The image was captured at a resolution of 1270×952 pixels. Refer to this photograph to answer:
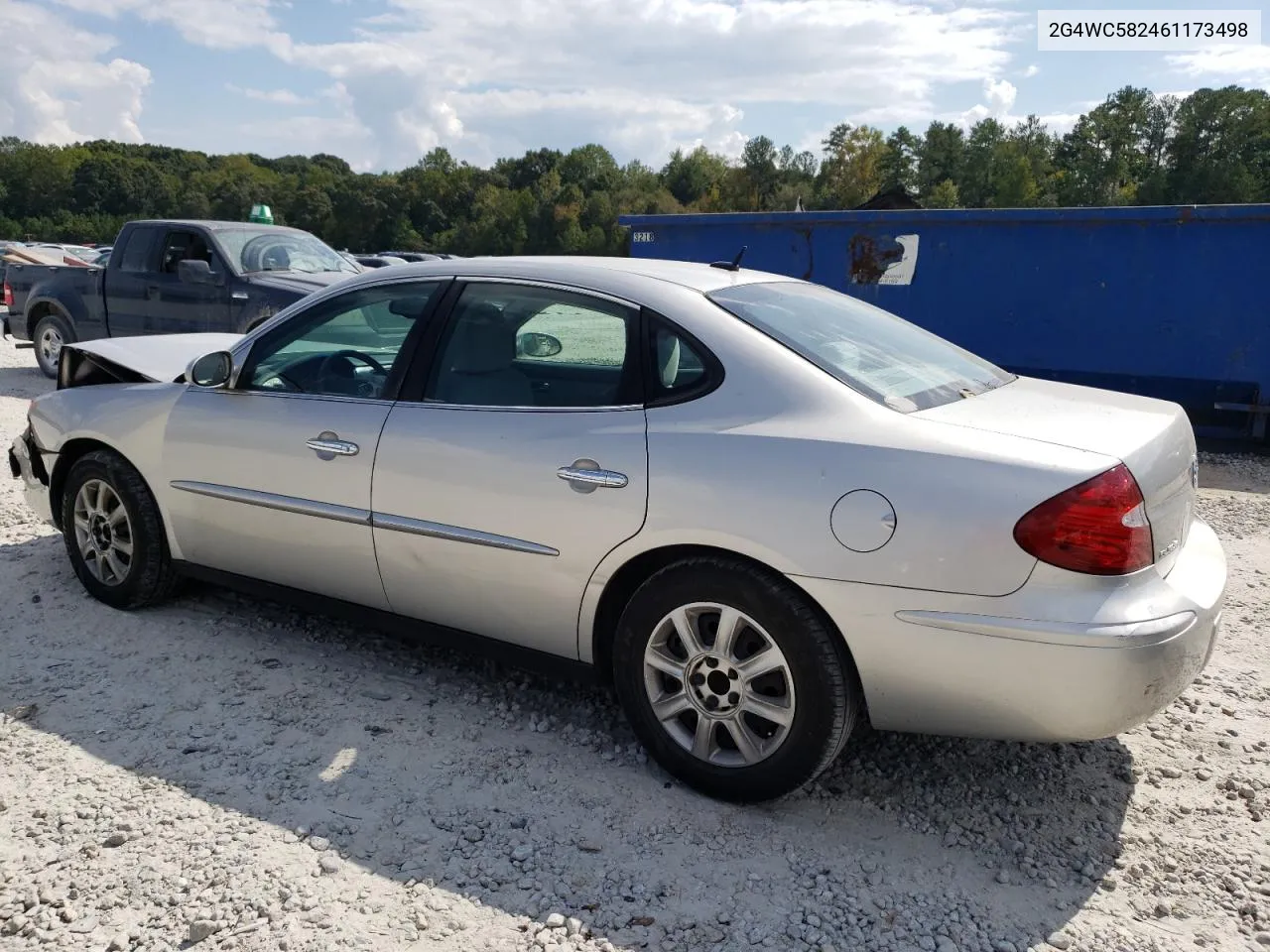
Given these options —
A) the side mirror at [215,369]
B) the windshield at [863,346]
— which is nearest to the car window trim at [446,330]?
the windshield at [863,346]

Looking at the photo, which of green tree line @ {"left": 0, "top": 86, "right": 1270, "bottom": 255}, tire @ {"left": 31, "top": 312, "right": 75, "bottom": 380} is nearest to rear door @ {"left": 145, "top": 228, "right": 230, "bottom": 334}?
tire @ {"left": 31, "top": 312, "right": 75, "bottom": 380}

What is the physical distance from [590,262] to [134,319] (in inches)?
329

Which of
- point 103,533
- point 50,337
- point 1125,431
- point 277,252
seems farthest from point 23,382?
point 1125,431

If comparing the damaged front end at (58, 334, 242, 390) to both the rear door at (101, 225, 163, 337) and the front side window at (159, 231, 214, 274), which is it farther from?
the rear door at (101, 225, 163, 337)

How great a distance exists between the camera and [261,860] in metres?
2.68

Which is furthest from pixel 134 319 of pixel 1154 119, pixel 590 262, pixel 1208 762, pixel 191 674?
pixel 1154 119

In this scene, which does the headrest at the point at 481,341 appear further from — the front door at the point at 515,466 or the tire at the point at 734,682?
the tire at the point at 734,682

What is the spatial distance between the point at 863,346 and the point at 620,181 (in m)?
100

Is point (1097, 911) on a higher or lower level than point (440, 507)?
lower

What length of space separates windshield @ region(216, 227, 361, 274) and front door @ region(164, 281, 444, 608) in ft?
19.9

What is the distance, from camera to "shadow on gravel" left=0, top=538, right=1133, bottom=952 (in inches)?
101

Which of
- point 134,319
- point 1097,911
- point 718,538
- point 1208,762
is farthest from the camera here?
point 134,319

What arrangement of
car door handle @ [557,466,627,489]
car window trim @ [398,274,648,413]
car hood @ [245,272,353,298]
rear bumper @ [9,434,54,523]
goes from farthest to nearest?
car hood @ [245,272,353,298] → rear bumper @ [9,434,54,523] → car window trim @ [398,274,648,413] → car door handle @ [557,466,627,489]

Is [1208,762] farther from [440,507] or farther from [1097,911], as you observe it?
[440,507]
